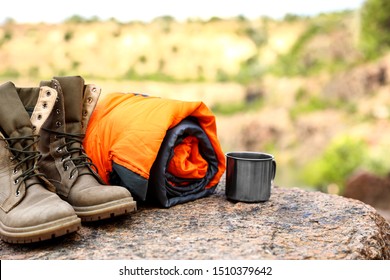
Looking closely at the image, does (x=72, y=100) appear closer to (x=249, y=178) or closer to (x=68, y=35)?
(x=249, y=178)

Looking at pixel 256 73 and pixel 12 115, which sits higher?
pixel 12 115

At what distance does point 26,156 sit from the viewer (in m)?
1.68

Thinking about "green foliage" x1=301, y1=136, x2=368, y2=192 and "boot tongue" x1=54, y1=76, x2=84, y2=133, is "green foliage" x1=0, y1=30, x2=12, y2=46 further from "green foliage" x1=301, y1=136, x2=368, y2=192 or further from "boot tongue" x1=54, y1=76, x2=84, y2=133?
"boot tongue" x1=54, y1=76, x2=84, y2=133

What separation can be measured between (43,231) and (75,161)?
41 centimetres

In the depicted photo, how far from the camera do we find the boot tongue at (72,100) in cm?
186

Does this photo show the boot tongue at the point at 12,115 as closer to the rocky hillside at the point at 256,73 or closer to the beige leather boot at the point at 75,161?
the beige leather boot at the point at 75,161

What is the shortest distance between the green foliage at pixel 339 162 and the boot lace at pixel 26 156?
7.29 metres

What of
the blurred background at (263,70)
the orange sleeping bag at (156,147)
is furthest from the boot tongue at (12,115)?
the blurred background at (263,70)

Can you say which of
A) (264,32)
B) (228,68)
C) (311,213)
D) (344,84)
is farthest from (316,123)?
(311,213)

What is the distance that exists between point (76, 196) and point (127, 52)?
17.2 meters

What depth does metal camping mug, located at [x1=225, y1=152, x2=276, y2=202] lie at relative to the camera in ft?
6.37

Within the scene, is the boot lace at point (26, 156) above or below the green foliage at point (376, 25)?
below

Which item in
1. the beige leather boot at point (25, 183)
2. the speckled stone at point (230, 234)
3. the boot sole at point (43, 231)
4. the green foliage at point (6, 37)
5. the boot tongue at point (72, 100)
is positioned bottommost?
the speckled stone at point (230, 234)

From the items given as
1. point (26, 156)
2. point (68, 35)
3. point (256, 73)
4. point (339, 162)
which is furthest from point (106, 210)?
point (68, 35)
